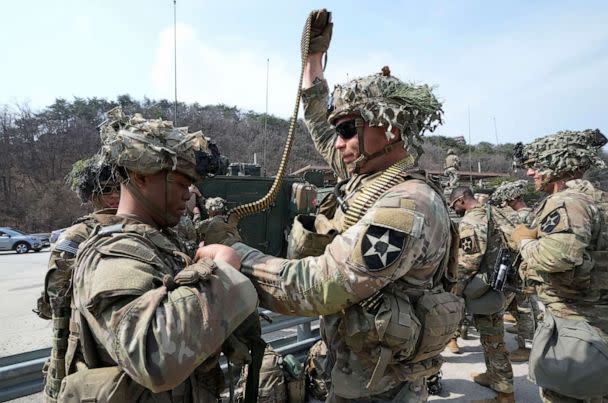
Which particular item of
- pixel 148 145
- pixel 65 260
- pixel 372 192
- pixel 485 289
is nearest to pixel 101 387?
pixel 148 145

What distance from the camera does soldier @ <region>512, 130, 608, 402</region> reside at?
10.9 feet

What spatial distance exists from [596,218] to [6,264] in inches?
700

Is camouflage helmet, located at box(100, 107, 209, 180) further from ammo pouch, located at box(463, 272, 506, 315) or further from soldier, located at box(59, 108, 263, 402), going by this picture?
ammo pouch, located at box(463, 272, 506, 315)

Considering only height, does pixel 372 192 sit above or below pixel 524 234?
above

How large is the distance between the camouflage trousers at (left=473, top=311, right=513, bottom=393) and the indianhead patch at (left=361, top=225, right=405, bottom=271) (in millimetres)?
3988

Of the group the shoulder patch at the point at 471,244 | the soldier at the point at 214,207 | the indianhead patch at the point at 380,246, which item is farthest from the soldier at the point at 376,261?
the soldier at the point at 214,207

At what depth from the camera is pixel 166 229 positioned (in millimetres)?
2104

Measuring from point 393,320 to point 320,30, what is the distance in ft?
7.26

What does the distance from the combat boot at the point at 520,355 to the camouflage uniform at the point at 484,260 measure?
1.55 m

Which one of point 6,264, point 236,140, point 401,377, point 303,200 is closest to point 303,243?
point 401,377

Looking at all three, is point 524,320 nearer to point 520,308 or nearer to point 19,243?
point 520,308

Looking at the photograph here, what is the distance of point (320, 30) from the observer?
3.18 m

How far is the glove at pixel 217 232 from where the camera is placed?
2076 mm

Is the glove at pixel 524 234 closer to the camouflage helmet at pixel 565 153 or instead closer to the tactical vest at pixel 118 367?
the camouflage helmet at pixel 565 153
